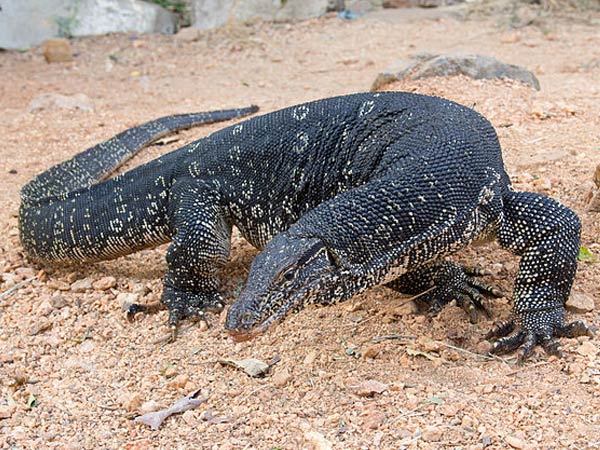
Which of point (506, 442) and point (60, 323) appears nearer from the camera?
point (506, 442)

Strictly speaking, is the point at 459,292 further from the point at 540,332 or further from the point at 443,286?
the point at 540,332

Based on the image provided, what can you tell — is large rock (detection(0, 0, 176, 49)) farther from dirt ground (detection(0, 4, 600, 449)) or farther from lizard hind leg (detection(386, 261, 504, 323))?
lizard hind leg (detection(386, 261, 504, 323))

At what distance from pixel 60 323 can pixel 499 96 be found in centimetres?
514

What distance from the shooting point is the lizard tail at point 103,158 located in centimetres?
689

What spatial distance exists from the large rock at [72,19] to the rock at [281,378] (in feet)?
38.3

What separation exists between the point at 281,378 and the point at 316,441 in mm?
702

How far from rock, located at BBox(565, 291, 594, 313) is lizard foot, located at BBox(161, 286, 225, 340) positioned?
2.52 meters

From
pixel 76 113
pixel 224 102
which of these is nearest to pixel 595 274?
pixel 224 102

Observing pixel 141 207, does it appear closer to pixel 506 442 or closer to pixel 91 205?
pixel 91 205

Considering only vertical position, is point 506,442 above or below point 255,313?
below

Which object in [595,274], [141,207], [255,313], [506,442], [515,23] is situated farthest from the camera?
[515,23]

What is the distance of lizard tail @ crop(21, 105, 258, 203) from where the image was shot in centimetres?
689

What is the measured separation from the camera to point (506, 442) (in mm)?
3426

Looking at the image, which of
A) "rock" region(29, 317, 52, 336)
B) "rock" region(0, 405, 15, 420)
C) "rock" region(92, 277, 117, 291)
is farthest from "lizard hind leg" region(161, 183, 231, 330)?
"rock" region(0, 405, 15, 420)
